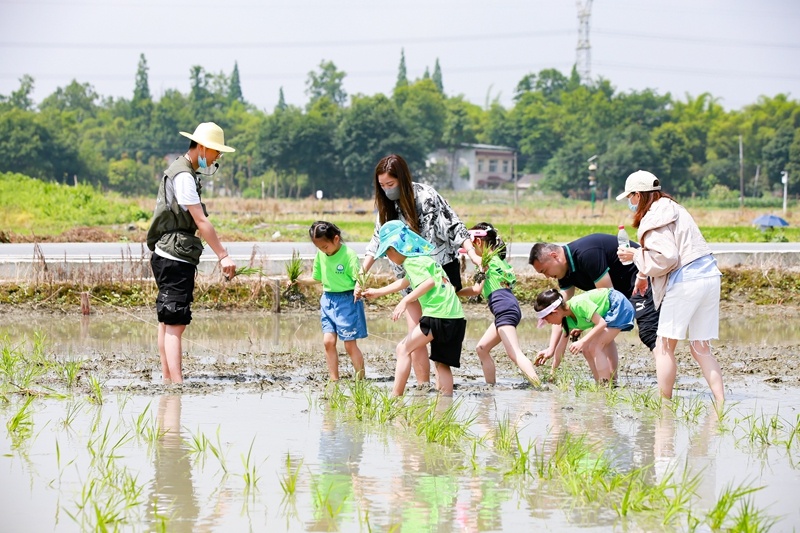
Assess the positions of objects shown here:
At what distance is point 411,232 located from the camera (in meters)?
7.62

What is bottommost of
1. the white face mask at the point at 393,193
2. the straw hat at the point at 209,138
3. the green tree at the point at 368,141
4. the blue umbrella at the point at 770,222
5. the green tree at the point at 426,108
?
the blue umbrella at the point at 770,222

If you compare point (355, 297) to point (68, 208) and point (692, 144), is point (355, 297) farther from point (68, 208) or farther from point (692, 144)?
point (692, 144)

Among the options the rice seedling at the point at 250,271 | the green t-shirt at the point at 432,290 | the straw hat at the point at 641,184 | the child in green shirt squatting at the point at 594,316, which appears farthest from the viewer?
the rice seedling at the point at 250,271

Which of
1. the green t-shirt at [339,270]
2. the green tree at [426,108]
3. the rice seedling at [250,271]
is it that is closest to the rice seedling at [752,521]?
the green t-shirt at [339,270]

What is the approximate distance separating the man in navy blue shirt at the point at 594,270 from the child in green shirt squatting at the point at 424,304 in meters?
0.80

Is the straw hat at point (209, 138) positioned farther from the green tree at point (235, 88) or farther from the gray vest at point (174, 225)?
the green tree at point (235, 88)

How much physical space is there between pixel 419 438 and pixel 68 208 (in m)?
32.1

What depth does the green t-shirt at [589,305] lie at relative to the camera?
7965 millimetres

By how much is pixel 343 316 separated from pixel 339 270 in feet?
1.18

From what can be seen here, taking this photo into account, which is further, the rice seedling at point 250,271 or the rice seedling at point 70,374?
the rice seedling at point 250,271

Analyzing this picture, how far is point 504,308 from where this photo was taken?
823 cm

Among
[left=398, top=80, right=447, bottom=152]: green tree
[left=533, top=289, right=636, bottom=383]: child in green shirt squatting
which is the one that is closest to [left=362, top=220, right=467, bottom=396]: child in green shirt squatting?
[left=533, top=289, right=636, bottom=383]: child in green shirt squatting

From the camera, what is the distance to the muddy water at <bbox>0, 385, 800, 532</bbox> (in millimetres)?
Answer: 4551

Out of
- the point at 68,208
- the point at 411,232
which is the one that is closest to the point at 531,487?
the point at 411,232
